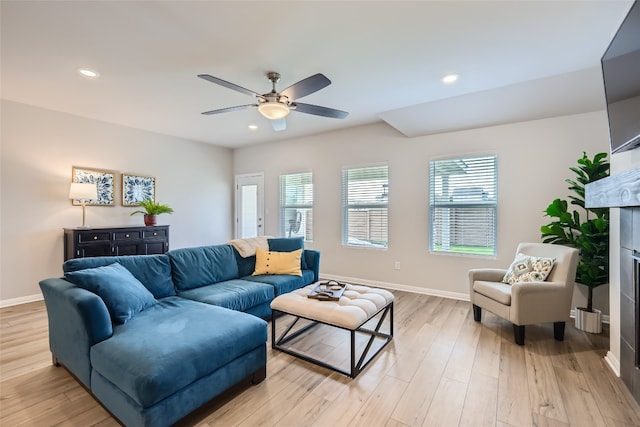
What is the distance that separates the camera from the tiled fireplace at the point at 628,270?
1.76 m

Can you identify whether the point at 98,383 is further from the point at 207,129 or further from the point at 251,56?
the point at 207,129

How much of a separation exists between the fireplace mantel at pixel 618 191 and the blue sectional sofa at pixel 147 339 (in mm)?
2360

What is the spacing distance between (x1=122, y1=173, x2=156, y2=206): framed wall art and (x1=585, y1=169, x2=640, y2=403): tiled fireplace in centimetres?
583

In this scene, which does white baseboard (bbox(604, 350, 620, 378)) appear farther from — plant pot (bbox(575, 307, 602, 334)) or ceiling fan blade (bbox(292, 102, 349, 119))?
ceiling fan blade (bbox(292, 102, 349, 119))

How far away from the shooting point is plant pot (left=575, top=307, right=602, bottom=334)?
2.79 meters

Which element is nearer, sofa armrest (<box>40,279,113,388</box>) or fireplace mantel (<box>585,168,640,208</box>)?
fireplace mantel (<box>585,168,640,208</box>)

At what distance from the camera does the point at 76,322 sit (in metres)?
1.74

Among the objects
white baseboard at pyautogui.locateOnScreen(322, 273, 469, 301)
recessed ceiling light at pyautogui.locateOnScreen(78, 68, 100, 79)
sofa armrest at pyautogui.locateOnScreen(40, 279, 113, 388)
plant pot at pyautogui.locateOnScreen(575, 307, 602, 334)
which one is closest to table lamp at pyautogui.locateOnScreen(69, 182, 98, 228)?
recessed ceiling light at pyautogui.locateOnScreen(78, 68, 100, 79)

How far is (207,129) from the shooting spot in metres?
4.86

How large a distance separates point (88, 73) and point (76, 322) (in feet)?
8.28

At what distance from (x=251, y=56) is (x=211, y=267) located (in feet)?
7.12

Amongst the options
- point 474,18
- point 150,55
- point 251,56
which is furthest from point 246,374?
point 474,18

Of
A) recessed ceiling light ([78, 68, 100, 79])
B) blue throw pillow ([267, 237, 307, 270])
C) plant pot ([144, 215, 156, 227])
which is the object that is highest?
recessed ceiling light ([78, 68, 100, 79])

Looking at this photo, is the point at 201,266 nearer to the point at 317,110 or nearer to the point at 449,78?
the point at 317,110
